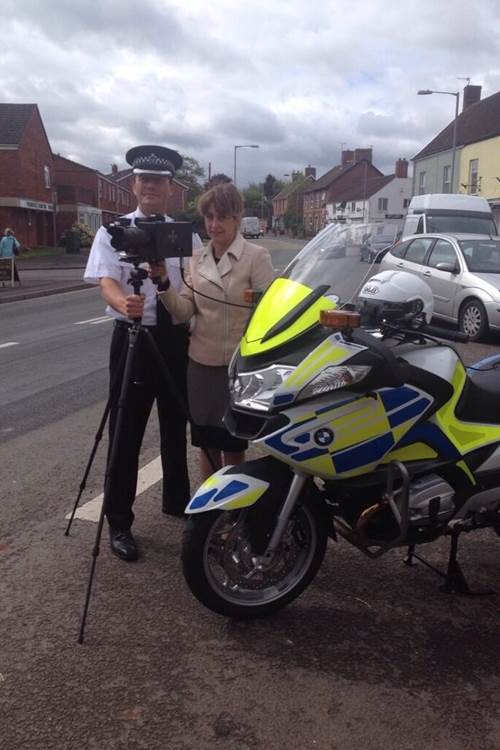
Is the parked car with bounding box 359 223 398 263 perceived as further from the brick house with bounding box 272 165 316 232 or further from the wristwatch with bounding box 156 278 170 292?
the brick house with bounding box 272 165 316 232

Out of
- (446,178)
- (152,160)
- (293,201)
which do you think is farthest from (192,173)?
(152,160)

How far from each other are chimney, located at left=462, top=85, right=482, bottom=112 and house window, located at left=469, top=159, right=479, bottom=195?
955cm

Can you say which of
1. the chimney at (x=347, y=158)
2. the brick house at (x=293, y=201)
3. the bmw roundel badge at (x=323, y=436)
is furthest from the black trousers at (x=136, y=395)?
the brick house at (x=293, y=201)

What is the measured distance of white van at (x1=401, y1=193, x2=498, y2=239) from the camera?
1644 centimetres

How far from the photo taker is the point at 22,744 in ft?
7.78

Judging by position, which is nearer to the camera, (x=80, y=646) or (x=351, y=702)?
(x=351, y=702)

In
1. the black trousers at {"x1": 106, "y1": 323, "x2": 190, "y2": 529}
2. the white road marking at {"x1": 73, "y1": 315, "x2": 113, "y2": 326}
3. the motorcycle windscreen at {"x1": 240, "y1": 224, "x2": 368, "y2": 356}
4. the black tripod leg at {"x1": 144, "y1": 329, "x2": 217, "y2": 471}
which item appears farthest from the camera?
the white road marking at {"x1": 73, "y1": 315, "x2": 113, "y2": 326}

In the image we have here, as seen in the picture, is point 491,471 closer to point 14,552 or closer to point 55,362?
point 14,552

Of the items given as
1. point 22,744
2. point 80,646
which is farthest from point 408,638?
point 22,744

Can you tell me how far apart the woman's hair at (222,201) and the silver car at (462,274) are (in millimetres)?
7623

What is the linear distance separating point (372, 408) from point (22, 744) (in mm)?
1703

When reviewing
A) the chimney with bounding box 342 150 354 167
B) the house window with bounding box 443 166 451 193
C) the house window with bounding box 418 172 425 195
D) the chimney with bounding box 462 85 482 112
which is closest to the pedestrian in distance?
the house window with bounding box 443 166 451 193

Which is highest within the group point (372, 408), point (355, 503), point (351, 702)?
point (372, 408)

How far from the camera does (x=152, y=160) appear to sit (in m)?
3.65
